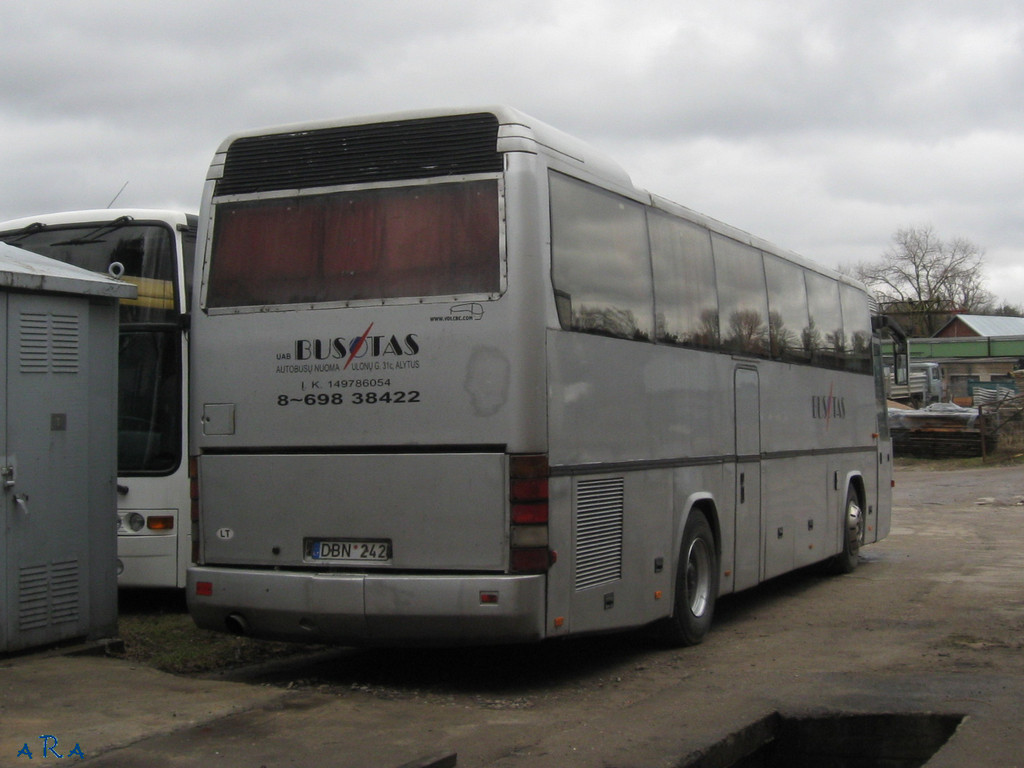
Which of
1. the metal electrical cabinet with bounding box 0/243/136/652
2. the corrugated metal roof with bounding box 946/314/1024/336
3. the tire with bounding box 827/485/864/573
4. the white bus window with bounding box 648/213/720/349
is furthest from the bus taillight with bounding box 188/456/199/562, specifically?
the corrugated metal roof with bounding box 946/314/1024/336

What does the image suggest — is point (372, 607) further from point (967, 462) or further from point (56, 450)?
point (967, 462)

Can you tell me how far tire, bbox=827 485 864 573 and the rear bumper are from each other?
7946 mm

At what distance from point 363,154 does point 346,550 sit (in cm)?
253

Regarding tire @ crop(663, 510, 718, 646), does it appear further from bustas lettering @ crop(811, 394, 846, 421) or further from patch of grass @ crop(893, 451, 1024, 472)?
patch of grass @ crop(893, 451, 1024, 472)

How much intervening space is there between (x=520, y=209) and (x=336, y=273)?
4.18 ft

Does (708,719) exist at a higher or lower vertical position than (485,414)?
lower

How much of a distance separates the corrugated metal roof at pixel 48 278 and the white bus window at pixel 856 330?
8974 millimetres

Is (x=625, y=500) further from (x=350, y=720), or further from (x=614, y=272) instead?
(x=350, y=720)

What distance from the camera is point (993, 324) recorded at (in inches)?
3583

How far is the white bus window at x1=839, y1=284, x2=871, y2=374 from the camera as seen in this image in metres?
14.9

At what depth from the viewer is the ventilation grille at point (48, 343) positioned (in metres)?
8.26

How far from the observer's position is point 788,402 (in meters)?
12.5

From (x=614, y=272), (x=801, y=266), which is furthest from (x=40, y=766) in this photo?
(x=801, y=266)

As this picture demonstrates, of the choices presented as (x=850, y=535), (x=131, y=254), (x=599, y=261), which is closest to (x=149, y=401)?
(x=131, y=254)
